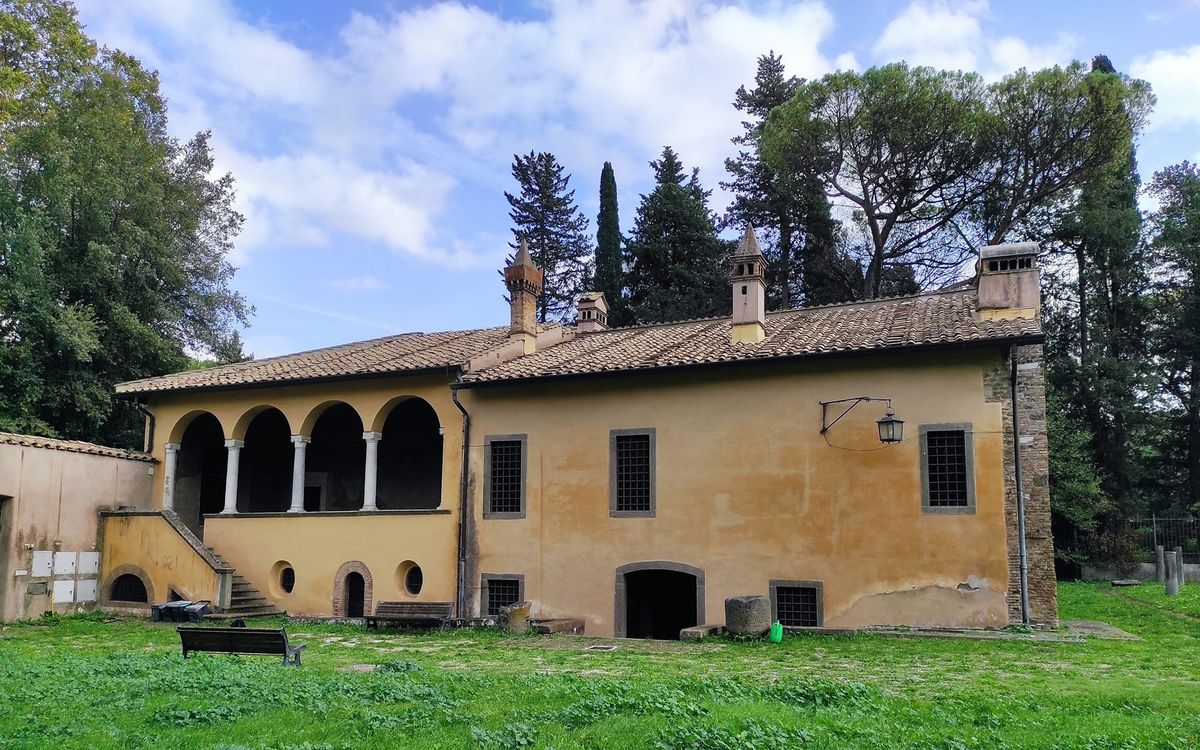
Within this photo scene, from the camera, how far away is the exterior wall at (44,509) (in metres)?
18.0

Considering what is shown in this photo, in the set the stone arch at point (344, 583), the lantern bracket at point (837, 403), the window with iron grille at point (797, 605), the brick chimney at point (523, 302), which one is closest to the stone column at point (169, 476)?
the stone arch at point (344, 583)

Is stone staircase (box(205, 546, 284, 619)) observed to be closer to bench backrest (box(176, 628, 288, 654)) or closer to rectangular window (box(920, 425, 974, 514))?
bench backrest (box(176, 628, 288, 654))

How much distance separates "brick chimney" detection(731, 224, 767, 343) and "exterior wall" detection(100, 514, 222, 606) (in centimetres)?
1154

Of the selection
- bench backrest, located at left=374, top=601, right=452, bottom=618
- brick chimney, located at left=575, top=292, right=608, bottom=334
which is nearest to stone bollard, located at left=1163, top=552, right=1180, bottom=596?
brick chimney, located at left=575, top=292, right=608, bottom=334

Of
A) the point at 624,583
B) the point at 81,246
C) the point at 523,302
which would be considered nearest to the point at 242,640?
the point at 624,583

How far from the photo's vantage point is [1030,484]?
47.5 feet

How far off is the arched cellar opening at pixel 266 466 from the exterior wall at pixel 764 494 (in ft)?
26.0

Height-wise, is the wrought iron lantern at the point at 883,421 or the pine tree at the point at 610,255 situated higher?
the pine tree at the point at 610,255

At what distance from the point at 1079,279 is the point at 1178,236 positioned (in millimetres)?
3537

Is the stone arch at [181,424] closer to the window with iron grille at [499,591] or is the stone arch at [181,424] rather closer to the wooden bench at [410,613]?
the wooden bench at [410,613]

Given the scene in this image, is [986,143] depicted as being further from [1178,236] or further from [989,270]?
[989,270]

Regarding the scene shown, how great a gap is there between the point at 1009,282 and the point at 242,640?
1324 centimetres

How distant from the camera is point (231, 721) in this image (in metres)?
6.90

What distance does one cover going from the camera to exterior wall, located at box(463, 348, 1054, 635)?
47.9 ft
